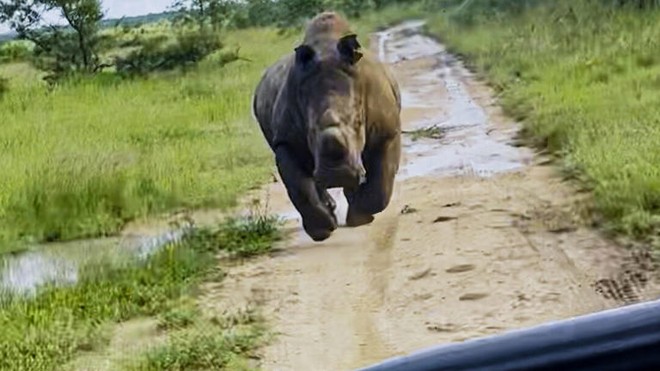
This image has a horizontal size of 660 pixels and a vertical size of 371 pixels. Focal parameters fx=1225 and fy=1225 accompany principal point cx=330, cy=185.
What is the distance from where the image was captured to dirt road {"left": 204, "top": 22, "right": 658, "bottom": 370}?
2.06 metres

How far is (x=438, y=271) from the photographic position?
2.53 m

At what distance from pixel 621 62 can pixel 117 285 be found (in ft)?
12.1

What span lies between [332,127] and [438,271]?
0.38 metres

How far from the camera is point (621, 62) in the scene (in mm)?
5586

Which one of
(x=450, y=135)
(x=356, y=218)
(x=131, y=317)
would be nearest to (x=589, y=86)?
(x=450, y=135)

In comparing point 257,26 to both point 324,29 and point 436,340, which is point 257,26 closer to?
point 324,29

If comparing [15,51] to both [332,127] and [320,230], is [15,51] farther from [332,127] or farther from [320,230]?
[332,127]

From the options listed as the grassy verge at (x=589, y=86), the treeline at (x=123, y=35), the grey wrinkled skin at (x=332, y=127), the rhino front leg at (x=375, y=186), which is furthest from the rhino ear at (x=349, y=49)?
the treeline at (x=123, y=35)

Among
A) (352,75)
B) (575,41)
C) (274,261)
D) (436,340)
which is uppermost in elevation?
(352,75)

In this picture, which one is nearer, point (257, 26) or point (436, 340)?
point (436, 340)

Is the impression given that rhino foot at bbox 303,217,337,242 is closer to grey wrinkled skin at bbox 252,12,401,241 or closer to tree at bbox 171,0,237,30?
grey wrinkled skin at bbox 252,12,401,241

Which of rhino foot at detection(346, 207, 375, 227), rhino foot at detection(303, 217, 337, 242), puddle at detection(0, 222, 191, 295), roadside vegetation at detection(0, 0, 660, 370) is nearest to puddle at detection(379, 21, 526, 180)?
roadside vegetation at detection(0, 0, 660, 370)

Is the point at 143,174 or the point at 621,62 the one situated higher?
the point at 143,174

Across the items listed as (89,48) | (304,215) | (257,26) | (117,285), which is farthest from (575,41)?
(117,285)
